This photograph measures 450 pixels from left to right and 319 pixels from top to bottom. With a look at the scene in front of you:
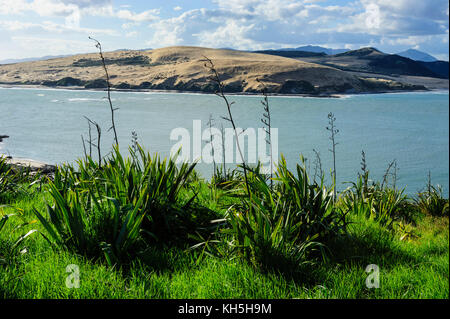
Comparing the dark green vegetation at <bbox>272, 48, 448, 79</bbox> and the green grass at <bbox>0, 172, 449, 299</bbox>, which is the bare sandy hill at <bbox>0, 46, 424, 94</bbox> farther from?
the green grass at <bbox>0, 172, 449, 299</bbox>

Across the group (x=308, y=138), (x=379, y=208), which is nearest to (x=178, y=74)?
(x=308, y=138)

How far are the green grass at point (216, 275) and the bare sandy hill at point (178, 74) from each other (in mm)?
43538

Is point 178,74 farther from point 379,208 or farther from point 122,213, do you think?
point 122,213

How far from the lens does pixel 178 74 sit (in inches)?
2798

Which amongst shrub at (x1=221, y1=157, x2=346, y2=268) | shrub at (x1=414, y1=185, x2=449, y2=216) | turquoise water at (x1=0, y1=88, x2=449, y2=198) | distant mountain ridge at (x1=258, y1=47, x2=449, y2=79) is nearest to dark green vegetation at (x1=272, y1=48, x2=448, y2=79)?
distant mountain ridge at (x1=258, y1=47, x2=449, y2=79)

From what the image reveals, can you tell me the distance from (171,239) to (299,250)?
3.72 ft

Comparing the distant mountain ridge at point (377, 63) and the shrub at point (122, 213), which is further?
the distant mountain ridge at point (377, 63)

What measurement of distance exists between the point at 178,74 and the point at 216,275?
232ft

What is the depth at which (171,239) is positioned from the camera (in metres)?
3.36

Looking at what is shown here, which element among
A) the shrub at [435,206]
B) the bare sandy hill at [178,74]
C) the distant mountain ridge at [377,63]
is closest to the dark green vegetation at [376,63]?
the distant mountain ridge at [377,63]

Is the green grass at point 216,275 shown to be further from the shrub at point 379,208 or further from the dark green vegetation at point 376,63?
the dark green vegetation at point 376,63

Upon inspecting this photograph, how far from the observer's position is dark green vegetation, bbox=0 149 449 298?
2432 millimetres

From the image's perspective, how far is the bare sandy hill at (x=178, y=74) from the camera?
55344 millimetres
